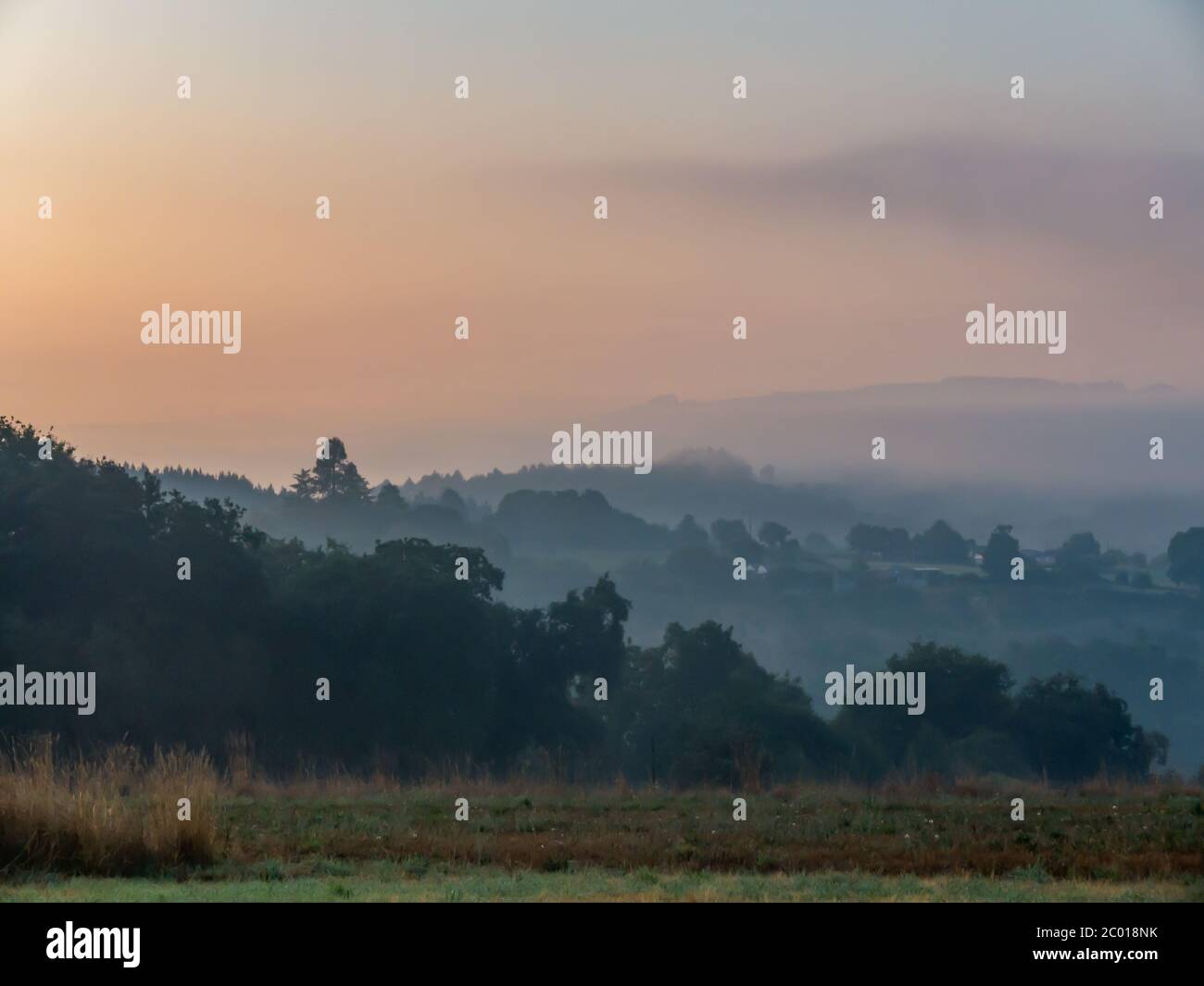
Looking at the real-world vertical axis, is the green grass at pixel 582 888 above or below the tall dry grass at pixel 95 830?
below

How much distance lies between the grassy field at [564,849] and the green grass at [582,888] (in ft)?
0.13

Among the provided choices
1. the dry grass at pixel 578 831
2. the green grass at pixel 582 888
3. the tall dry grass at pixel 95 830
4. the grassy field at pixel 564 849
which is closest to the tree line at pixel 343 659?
the dry grass at pixel 578 831

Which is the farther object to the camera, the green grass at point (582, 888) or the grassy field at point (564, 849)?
the grassy field at point (564, 849)

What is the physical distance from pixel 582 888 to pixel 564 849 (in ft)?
8.67

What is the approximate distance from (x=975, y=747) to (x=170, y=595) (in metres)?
28.4

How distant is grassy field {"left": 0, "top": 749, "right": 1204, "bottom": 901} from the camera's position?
38.5 ft

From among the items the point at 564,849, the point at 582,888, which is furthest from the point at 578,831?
the point at 582,888

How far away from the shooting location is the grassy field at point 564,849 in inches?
463

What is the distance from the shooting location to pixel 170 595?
121ft

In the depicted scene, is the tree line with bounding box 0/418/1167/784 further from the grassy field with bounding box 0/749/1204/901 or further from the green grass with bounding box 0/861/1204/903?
the green grass with bounding box 0/861/1204/903

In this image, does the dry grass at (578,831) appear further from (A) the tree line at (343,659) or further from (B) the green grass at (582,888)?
(A) the tree line at (343,659)

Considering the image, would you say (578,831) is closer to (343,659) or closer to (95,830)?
(95,830)

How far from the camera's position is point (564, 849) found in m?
14.4

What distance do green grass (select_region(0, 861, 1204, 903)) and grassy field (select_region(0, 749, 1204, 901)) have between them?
4 cm
